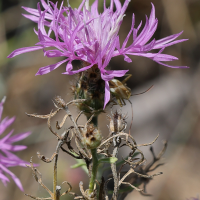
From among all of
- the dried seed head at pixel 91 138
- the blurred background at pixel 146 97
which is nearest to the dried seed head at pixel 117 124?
the dried seed head at pixel 91 138

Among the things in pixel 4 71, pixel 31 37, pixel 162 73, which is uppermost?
pixel 31 37

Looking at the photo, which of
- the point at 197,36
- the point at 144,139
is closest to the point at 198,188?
the point at 144,139

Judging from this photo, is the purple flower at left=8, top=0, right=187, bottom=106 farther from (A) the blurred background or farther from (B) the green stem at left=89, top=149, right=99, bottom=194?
(A) the blurred background

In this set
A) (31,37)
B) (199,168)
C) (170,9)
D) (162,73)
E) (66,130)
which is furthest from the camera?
(162,73)

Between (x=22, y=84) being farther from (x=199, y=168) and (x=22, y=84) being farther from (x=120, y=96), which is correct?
(x=120, y=96)

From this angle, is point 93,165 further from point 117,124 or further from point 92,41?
point 92,41

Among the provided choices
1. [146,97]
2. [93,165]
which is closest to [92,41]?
[93,165]
